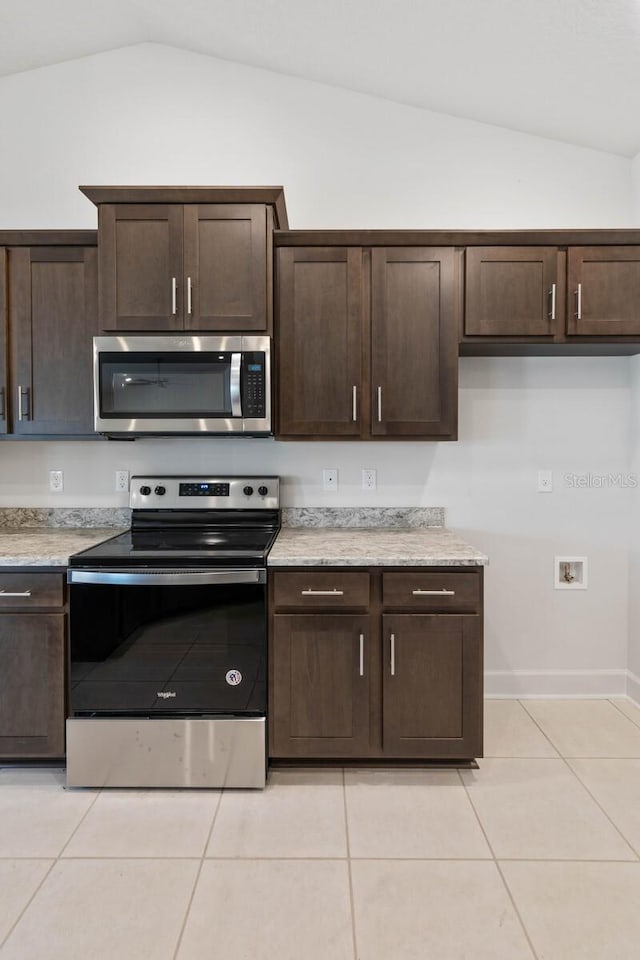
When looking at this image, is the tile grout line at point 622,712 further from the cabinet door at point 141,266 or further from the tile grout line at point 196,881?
the cabinet door at point 141,266

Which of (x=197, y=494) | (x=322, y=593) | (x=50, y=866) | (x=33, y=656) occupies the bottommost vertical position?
(x=50, y=866)

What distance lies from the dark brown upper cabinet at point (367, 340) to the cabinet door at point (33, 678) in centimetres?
A: 127

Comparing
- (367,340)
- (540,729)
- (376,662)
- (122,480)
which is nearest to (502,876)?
(376,662)

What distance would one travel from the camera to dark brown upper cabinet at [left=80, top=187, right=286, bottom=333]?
2.37 m

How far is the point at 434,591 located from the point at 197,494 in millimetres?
1250

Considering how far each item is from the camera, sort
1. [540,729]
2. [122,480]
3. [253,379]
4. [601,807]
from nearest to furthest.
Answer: [601,807]
[253,379]
[540,729]
[122,480]

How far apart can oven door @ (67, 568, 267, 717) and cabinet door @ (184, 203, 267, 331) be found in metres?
1.08

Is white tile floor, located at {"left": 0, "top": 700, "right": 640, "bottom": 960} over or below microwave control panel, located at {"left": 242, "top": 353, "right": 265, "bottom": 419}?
below

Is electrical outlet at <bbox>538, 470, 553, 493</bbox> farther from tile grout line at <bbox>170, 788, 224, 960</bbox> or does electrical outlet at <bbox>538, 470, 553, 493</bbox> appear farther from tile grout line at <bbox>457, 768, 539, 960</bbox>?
tile grout line at <bbox>170, 788, 224, 960</bbox>

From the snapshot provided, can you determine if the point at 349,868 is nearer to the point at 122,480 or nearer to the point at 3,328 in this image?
the point at 122,480

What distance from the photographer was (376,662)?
2219 millimetres

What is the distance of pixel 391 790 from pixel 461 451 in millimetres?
1615

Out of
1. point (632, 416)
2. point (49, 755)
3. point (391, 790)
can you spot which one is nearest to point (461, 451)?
point (632, 416)

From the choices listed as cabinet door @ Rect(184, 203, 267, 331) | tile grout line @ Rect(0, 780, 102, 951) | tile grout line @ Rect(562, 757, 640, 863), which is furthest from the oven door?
tile grout line @ Rect(562, 757, 640, 863)
